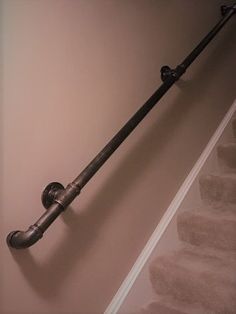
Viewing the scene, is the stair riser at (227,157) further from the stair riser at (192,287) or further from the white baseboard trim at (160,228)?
the stair riser at (192,287)

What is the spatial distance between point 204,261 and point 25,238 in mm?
834

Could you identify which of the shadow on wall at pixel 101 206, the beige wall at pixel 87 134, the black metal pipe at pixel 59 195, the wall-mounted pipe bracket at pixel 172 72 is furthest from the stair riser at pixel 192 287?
the wall-mounted pipe bracket at pixel 172 72

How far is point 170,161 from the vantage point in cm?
153

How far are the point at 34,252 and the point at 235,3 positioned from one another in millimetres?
2035

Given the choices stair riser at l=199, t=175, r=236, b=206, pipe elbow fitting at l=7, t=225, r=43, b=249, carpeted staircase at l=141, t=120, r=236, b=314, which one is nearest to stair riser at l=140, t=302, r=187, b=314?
carpeted staircase at l=141, t=120, r=236, b=314

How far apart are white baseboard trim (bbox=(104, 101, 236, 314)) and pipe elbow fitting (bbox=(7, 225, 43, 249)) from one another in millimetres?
576

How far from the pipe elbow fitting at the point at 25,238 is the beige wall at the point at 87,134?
0.13ft

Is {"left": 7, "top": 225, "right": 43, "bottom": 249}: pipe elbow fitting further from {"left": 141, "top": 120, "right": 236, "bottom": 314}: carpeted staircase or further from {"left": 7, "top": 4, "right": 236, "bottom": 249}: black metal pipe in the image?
{"left": 141, "top": 120, "right": 236, "bottom": 314}: carpeted staircase

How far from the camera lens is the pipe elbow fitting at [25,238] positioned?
2.67 ft

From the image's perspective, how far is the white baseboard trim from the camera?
1.25 m

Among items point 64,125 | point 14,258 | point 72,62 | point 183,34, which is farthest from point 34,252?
point 183,34

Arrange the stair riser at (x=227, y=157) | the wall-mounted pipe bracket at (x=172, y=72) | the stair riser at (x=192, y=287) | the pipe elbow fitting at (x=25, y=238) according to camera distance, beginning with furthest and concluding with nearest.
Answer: the stair riser at (x=227, y=157) → the wall-mounted pipe bracket at (x=172, y=72) → the stair riser at (x=192, y=287) → the pipe elbow fitting at (x=25, y=238)

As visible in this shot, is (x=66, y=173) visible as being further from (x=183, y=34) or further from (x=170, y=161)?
(x=183, y=34)

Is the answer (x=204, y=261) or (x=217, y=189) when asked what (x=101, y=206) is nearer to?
(x=204, y=261)
